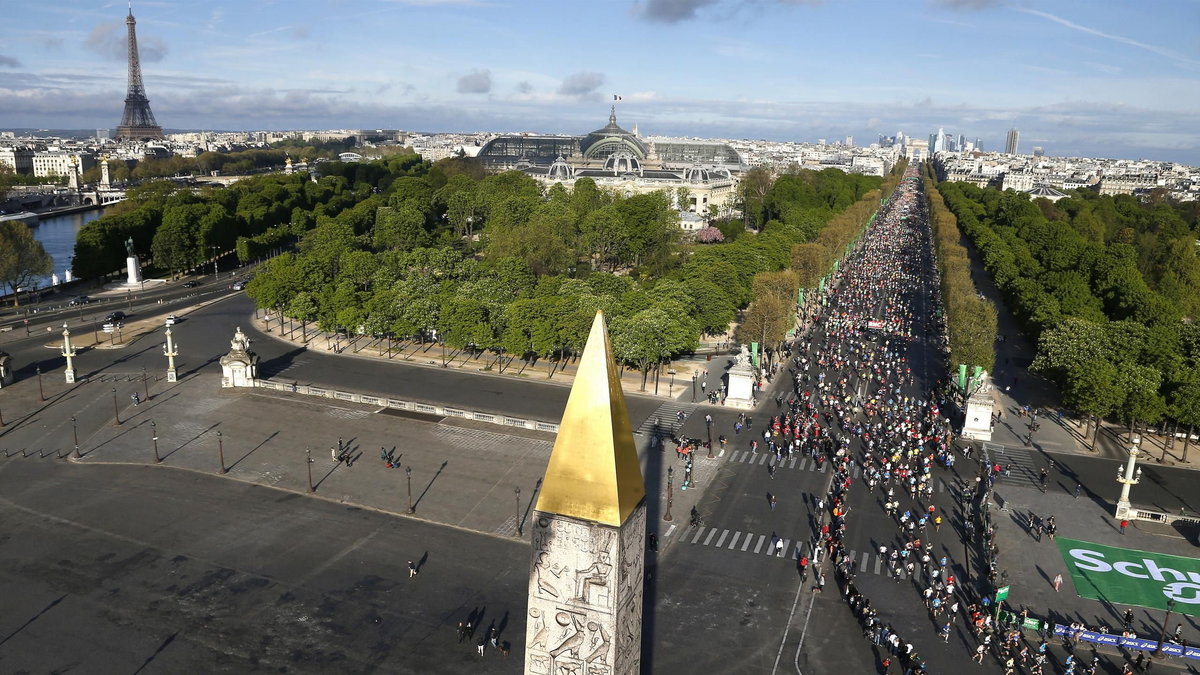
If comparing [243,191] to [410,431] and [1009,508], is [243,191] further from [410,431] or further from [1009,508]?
[1009,508]

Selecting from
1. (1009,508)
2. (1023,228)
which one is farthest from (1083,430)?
(1023,228)

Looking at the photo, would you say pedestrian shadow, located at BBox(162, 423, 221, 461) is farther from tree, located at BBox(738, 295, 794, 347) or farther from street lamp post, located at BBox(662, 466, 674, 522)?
tree, located at BBox(738, 295, 794, 347)

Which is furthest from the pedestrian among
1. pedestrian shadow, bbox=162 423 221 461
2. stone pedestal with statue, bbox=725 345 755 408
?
pedestrian shadow, bbox=162 423 221 461

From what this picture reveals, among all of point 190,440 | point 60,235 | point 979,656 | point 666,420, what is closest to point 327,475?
point 190,440

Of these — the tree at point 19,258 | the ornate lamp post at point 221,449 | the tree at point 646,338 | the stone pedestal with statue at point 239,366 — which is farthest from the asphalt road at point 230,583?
the tree at point 19,258

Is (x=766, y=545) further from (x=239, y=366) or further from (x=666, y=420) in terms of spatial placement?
(x=239, y=366)

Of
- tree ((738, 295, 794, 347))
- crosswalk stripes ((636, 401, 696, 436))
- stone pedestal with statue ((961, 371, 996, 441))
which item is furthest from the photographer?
tree ((738, 295, 794, 347))
